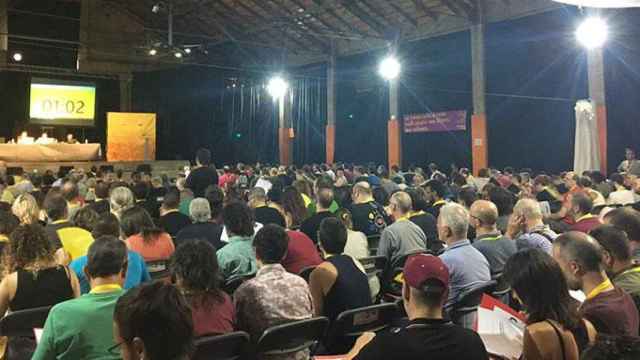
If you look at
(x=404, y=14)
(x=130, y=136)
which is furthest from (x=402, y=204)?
Answer: (x=130, y=136)

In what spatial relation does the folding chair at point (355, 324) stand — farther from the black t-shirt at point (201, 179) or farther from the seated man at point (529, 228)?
the black t-shirt at point (201, 179)

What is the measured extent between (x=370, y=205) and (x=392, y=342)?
4.22 m

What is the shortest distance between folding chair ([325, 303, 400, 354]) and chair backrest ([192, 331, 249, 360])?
0.64 meters

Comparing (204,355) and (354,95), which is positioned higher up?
(354,95)

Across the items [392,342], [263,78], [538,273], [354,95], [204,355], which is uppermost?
[263,78]

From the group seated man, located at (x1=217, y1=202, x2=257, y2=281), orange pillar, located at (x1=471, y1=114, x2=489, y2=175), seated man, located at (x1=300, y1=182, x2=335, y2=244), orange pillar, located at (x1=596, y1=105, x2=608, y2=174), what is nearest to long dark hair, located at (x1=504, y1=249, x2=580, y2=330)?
seated man, located at (x1=217, y1=202, x2=257, y2=281)

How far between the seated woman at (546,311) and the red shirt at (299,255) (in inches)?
78.1

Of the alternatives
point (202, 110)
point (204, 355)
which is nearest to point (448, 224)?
point (204, 355)

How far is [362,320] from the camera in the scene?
9.97ft

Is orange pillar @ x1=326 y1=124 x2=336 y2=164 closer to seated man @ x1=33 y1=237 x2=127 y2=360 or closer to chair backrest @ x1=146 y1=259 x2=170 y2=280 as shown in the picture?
chair backrest @ x1=146 y1=259 x2=170 y2=280

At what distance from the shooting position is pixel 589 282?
250 centimetres

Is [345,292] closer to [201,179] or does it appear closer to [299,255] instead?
[299,255]

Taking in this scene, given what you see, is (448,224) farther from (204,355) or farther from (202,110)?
(202,110)

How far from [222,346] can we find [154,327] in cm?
92
